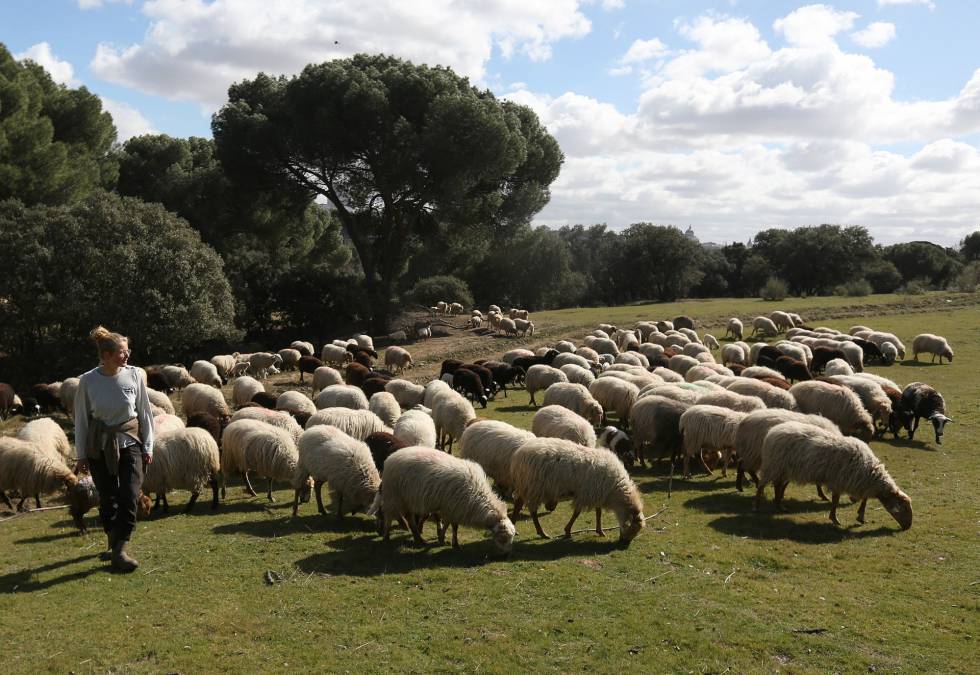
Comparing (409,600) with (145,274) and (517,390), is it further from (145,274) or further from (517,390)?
(145,274)

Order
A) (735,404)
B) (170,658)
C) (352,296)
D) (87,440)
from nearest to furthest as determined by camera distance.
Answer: (170,658) < (87,440) < (735,404) < (352,296)

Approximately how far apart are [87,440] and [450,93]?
105ft

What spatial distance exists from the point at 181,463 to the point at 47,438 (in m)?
3.77

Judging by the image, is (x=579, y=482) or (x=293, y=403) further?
(x=293, y=403)

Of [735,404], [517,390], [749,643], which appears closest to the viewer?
[749,643]

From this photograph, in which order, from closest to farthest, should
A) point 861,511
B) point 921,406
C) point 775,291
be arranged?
point 861,511
point 921,406
point 775,291

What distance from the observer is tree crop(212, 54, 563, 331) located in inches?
1345

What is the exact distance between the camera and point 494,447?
1010 cm

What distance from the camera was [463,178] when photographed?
34.5 metres

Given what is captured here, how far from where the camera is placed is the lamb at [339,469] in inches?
371

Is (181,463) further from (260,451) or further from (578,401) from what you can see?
(578,401)

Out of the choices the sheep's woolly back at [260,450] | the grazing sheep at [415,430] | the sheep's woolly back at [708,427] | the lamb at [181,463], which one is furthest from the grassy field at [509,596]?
the grazing sheep at [415,430]

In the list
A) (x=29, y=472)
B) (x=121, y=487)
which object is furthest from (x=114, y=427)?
(x=29, y=472)

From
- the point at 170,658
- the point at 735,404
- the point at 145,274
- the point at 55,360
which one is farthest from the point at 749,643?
the point at 55,360
